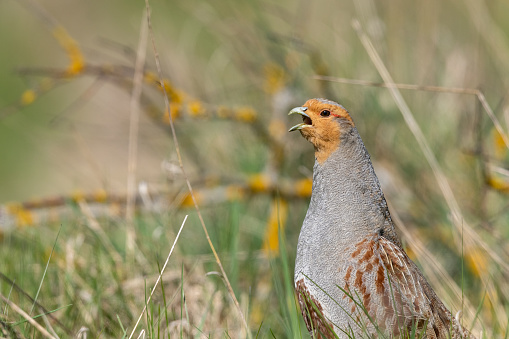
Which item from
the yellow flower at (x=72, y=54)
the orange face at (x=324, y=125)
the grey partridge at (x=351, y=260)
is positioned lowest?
the grey partridge at (x=351, y=260)

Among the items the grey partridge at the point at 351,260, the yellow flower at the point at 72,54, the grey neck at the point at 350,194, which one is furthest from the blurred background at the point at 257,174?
the grey neck at the point at 350,194

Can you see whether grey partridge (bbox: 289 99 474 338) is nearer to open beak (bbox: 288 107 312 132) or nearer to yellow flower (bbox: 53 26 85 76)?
open beak (bbox: 288 107 312 132)

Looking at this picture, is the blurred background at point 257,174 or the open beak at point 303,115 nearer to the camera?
the open beak at point 303,115

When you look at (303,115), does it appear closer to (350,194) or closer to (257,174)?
(350,194)

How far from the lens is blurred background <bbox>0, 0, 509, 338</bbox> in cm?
285

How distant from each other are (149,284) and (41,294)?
0.49 m

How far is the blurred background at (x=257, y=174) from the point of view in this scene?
2.85m

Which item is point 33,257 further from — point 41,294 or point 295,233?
point 295,233

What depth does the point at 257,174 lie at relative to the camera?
3.83 m

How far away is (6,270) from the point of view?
2998 millimetres

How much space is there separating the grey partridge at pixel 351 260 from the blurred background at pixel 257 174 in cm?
18

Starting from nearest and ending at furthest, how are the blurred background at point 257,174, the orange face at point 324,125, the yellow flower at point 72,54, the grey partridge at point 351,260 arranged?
1. the grey partridge at point 351,260
2. the orange face at point 324,125
3. the blurred background at point 257,174
4. the yellow flower at point 72,54

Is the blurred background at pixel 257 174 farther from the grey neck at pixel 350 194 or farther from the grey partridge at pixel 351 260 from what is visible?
the grey neck at pixel 350 194

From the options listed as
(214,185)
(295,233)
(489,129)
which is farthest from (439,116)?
(214,185)
